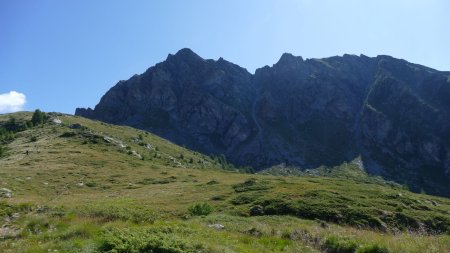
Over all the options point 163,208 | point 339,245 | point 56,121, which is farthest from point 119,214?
point 56,121

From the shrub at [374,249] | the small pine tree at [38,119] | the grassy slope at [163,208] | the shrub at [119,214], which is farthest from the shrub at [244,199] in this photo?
the small pine tree at [38,119]

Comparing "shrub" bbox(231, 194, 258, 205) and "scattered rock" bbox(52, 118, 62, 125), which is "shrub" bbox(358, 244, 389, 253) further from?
"scattered rock" bbox(52, 118, 62, 125)

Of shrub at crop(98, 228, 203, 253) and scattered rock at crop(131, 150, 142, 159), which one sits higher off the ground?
scattered rock at crop(131, 150, 142, 159)

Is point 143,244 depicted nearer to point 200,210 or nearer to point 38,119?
point 200,210

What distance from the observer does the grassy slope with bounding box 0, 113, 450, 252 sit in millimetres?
16703

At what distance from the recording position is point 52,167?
3155 inches

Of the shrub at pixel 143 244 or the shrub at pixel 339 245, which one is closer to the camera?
the shrub at pixel 143 244

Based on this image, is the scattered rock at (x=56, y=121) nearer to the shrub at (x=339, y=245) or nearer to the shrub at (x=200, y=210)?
the shrub at (x=200, y=210)

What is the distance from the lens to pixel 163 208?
45.0 meters

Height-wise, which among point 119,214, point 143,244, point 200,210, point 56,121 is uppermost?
point 56,121

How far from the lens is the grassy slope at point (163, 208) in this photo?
54.8 feet

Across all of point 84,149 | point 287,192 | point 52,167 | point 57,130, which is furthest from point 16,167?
point 57,130

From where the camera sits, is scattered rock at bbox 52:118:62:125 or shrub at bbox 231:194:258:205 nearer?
shrub at bbox 231:194:258:205

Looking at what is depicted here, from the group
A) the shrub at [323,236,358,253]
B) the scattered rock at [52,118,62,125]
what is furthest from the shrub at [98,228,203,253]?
the scattered rock at [52,118,62,125]
